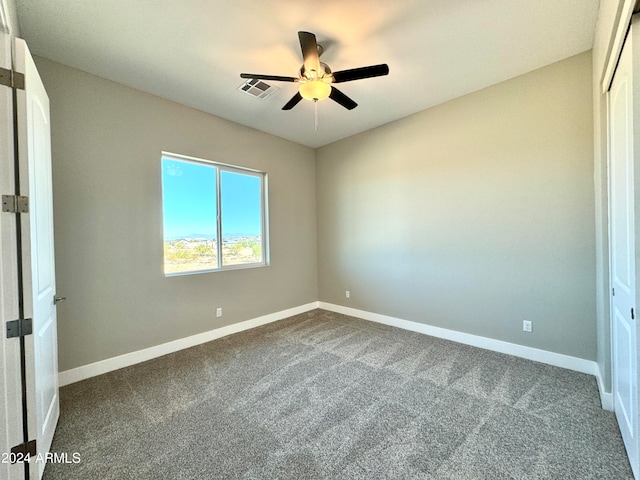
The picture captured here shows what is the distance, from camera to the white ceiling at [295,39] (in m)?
1.84

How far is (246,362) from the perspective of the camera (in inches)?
109

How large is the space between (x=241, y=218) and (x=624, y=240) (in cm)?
380

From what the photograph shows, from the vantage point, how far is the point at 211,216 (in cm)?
352

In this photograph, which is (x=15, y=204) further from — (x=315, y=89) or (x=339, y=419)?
(x=339, y=419)

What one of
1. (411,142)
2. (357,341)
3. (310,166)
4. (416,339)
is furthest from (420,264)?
(310,166)

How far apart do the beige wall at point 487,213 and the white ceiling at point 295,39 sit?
417 mm

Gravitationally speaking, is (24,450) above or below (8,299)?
below

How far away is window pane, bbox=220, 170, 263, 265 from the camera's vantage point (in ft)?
12.1

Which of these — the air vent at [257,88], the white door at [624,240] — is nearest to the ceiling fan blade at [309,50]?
the air vent at [257,88]

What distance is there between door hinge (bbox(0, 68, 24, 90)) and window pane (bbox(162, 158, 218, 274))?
1.73m

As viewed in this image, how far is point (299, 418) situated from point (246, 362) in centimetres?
108

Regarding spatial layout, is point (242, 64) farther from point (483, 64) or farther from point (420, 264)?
point (420, 264)

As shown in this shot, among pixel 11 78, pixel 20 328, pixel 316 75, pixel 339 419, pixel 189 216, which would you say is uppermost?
pixel 316 75

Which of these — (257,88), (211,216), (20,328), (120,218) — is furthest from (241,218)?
(20,328)
